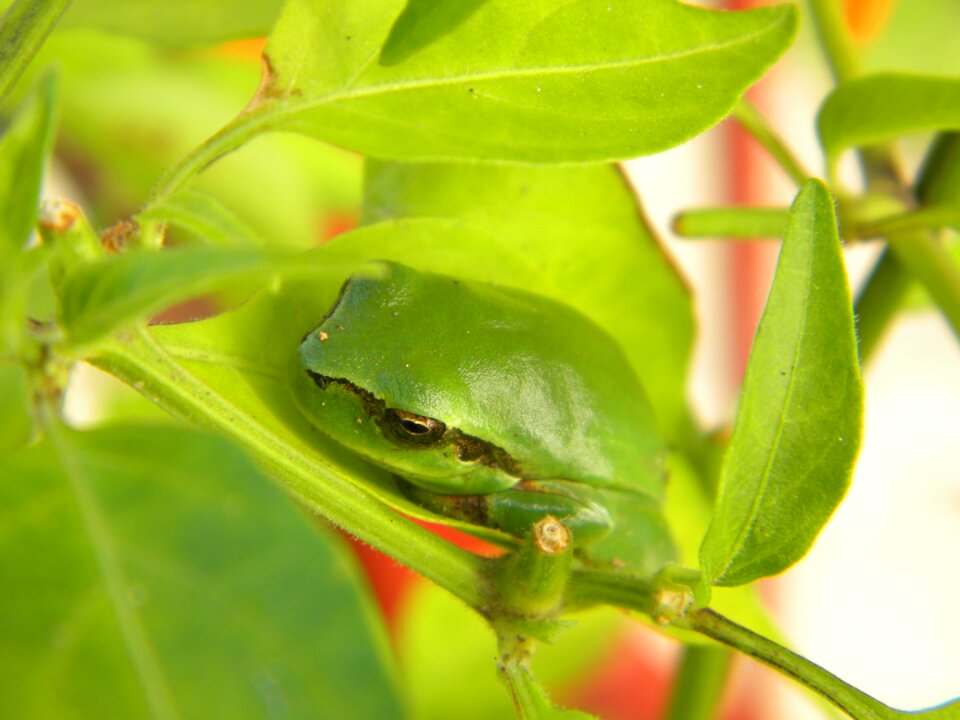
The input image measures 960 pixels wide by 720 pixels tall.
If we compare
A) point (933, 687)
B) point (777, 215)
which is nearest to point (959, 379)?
point (933, 687)

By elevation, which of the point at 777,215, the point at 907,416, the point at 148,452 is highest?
the point at 907,416

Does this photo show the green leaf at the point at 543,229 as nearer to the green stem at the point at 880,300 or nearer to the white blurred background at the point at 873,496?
the green stem at the point at 880,300

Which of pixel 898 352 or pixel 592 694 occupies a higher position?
pixel 898 352

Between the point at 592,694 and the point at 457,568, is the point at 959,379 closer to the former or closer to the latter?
the point at 592,694

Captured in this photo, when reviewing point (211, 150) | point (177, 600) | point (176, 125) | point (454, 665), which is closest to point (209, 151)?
point (211, 150)

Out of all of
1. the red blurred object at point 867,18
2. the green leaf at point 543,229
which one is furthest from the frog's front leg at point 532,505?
the red blurred object at point 867,18

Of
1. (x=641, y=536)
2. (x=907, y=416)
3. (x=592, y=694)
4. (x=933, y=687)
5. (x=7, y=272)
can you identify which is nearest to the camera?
(x=7, y=272)
